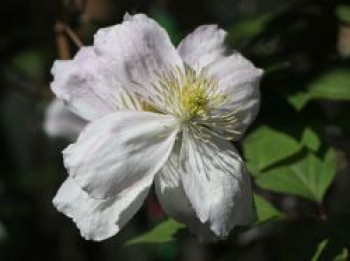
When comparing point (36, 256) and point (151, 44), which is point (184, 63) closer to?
point (151, 44)

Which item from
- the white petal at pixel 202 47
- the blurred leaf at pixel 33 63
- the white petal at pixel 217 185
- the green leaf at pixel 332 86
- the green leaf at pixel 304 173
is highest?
the white petal at pixel 202 47

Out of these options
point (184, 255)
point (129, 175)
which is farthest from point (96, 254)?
point (129, 175)

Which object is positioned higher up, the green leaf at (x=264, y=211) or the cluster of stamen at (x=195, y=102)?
the cluster of stamen at (x=195, y=102)

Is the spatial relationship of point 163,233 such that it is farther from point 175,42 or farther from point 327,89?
point 175,42

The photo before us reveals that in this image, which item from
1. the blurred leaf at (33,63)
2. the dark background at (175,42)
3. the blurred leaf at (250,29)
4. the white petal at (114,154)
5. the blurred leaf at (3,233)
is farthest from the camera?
the blurred leaf at (33,63)

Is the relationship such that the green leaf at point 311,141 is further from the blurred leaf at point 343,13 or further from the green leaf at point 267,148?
the blurred leaf at point 343,13

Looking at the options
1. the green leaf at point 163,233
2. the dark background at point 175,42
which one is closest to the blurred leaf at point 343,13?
the dark background at point 175,42

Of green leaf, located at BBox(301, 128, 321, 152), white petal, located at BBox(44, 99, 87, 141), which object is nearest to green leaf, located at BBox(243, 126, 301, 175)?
green leaf, located at BBox(301, 128, 321, 152)
